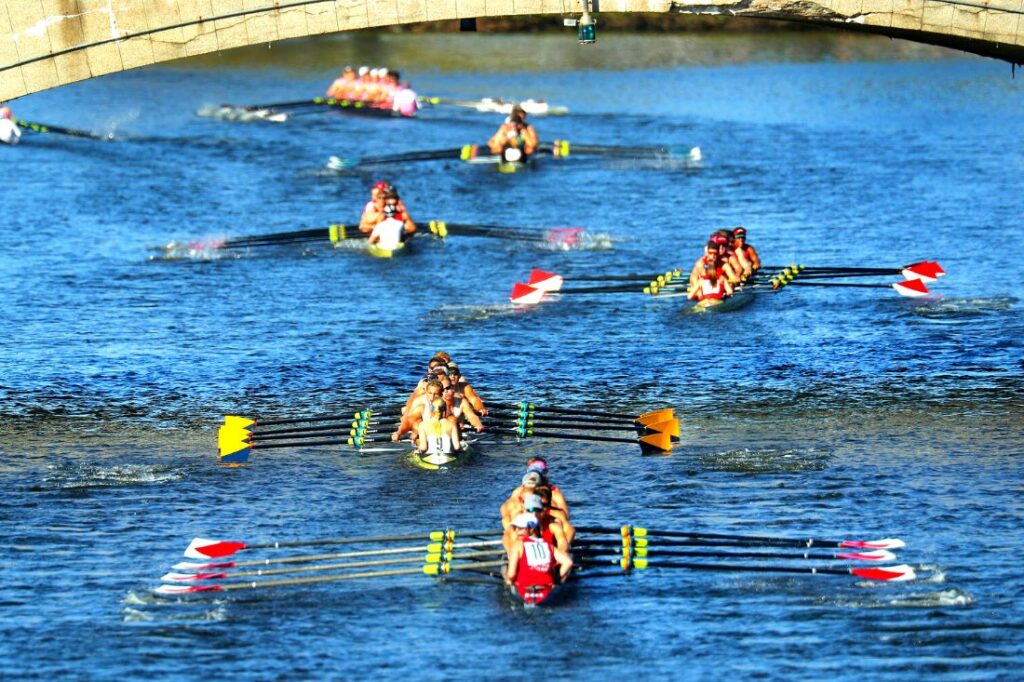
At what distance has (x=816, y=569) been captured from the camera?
93.1 ft

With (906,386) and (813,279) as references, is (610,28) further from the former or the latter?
(906,386)

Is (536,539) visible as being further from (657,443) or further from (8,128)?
(8,128)

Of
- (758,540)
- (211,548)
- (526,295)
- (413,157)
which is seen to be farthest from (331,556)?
(413,157)

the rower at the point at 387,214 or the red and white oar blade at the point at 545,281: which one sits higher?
the rower at the point at 387,214

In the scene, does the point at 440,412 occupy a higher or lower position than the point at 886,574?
higher

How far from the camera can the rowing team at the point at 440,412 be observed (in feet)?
114

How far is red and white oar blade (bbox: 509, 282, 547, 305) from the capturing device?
4909cm

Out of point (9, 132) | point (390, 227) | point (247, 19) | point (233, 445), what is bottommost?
point (390, 227)

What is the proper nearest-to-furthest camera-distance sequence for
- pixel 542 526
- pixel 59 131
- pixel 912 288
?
pixel 542 526, pixel 912 288, pixel 59 131

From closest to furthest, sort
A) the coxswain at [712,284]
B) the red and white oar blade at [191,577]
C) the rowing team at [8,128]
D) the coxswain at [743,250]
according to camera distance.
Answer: the red and white oar blade at [191,577] < the coxswain at [712,284] < the coxswain at [743,250] < the rowing team at [8,128]

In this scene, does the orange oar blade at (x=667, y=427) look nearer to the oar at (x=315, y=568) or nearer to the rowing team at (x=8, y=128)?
the oar at (x=315, y=568)

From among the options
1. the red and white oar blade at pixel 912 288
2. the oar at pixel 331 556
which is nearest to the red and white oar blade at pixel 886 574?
the oar at pixel 331 556

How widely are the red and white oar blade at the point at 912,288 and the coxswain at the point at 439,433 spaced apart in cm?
1843

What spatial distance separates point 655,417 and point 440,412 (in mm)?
4613
